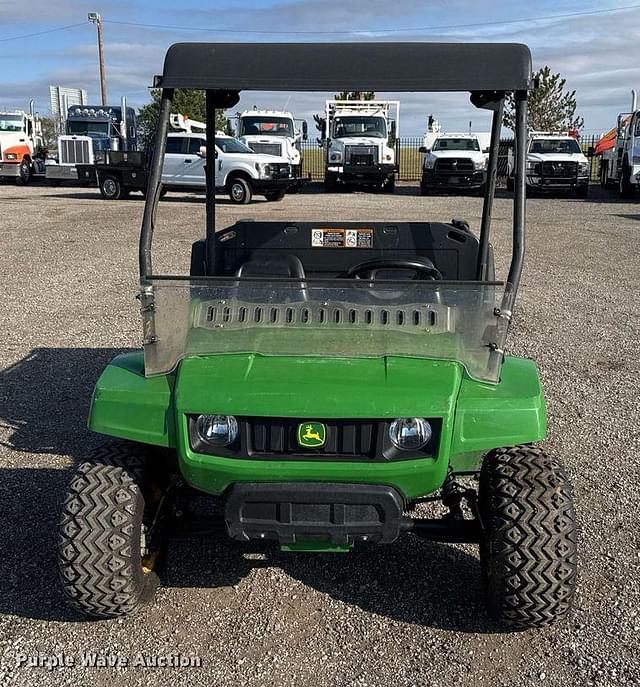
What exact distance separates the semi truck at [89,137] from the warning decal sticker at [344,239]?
2103 centimetres

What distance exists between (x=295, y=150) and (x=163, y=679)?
23020mm

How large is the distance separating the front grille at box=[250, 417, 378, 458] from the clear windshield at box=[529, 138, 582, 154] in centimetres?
2215

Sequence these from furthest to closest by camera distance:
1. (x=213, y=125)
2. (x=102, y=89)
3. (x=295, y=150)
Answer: (x=102, y=89) < (x=295, y=150) < (x=213, y=125)

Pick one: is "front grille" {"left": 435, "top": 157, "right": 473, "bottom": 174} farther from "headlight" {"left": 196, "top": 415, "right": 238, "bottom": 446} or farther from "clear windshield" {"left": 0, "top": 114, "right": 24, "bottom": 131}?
"headlight" {"left": 196, "top": 415, "right": 238, "bottom": 446}

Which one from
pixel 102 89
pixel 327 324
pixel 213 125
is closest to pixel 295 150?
pixel 102 89

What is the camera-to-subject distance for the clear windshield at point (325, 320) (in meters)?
2.94

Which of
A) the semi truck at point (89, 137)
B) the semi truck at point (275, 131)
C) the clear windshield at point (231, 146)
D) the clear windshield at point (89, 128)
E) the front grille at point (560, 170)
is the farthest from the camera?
the clear windshield at point (89, 128)

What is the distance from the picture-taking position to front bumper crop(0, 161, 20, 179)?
26906mm

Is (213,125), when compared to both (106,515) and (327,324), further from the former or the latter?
(106,515)

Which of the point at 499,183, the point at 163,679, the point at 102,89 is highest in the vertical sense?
the point at 102,89

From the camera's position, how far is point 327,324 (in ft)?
10.0

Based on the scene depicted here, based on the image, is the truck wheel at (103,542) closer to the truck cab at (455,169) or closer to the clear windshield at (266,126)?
the truck cab at (455,169)

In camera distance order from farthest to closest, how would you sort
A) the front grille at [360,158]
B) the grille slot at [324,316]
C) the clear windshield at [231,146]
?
the front grille at [360,158], the clear windshield at [231,146], the grille slot at [324,316]

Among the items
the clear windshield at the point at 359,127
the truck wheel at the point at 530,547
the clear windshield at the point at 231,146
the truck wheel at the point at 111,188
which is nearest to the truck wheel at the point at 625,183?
the clear windshield at the point at 359,127
